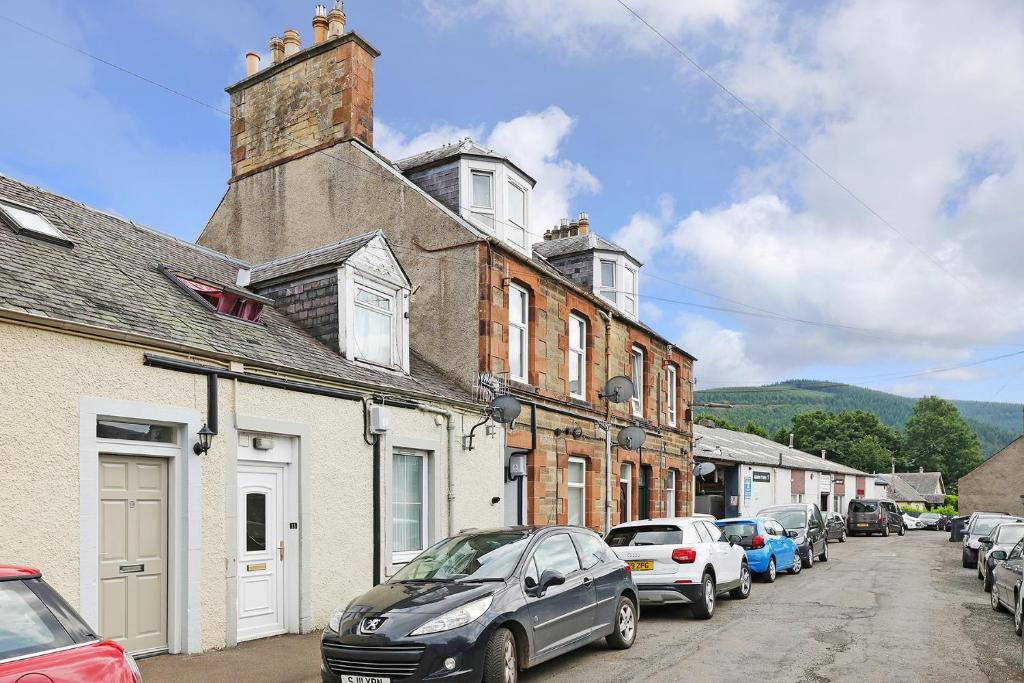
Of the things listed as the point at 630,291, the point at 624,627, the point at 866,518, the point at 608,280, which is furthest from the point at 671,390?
the point at 866,518

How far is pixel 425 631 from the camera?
7387mm

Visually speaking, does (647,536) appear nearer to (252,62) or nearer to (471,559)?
(471,559)

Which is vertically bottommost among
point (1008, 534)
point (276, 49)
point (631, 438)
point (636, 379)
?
point (1008, 534)

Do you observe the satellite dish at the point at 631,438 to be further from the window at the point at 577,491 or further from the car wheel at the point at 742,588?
the car wheel at the point at 742,588

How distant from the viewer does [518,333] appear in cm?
1739

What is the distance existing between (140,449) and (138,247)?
4804mm

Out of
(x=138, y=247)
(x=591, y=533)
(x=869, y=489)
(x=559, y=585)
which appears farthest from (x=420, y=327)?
(x=869, y=489)

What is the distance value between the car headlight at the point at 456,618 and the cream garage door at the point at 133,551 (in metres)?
3.56

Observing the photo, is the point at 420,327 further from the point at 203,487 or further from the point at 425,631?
the point at 425,631

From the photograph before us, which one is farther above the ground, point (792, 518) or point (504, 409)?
point (504, 409)

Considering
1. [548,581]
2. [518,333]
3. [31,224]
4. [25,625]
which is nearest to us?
[25,625]

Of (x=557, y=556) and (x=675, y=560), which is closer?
(x=557, y=556)

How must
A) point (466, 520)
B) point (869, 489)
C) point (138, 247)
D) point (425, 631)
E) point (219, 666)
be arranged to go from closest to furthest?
point (425, 631), point (219, 666), point (138, 247), point (466, 520), point (869, 489)

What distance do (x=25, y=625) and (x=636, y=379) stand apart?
2025 centimetres
